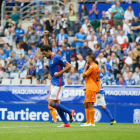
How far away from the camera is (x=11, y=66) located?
20.9 m

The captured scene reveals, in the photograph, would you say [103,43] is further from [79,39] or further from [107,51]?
[79,39]

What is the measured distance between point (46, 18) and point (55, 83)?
12575 mm

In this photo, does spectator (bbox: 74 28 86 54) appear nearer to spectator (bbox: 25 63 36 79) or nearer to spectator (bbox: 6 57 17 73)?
spectator (bbox: 25 63 36 79)

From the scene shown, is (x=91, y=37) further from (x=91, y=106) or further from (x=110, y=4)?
(x=91, y=106)

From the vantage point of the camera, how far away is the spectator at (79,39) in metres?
21.1

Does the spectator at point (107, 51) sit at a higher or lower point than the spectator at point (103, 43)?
lower

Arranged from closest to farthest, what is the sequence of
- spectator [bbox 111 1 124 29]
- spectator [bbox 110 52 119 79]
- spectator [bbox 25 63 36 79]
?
1. spectator [bbox 110 52 119 79]
2. spectator [bbox 25 63 36 79]
3. spectator [bbox 111 1 124 29]

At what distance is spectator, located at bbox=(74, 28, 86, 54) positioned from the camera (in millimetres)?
21094

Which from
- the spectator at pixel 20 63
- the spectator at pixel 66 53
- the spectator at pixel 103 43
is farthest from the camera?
the spectator at pixel 20 63

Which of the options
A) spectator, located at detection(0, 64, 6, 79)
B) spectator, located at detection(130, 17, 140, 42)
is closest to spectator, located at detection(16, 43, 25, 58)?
spectator, located at detection(0, 64, 6, 79)

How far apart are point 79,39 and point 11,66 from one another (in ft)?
11.7

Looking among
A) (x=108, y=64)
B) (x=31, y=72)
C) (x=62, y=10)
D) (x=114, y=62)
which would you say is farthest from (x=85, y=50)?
(x=62, y=10)

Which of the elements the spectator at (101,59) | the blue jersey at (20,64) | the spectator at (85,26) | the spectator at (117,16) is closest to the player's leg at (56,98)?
the spectator at (101,59)

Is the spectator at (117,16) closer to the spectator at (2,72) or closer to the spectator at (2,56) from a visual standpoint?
the spectator at (2,56)
